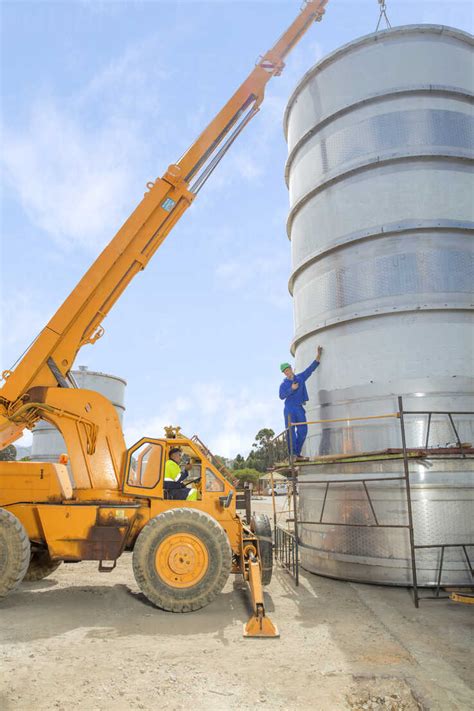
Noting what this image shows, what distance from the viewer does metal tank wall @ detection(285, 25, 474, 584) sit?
7730 millimetres

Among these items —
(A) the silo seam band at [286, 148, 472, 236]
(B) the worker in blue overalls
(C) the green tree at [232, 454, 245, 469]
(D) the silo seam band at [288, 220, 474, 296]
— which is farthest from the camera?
(C) the green tree at [232, 454, 245, 469]

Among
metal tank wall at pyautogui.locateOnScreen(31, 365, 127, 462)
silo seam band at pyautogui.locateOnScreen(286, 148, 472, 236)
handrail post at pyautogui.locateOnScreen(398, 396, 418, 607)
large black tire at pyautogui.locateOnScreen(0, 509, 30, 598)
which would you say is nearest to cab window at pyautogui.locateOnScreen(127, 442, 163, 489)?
large black tire at pyautogui.locateOnScreen(0, 509, 30, 598)

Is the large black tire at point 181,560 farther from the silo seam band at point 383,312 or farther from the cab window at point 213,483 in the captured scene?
the silo seam band at point 383,312

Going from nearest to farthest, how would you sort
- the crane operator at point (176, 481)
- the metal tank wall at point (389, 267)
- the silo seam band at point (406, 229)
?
the crane operator at point (176, 481)
the metal tank wall at point (389, 267)
the silo seam band at point (406, 229)

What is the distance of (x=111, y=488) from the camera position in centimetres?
730

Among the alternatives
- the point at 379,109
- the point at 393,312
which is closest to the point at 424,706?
the point at 393,312

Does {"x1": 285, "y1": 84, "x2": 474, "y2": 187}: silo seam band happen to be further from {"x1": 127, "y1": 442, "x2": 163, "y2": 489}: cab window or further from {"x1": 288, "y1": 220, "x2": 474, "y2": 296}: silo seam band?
{"x1": 127, "y1": 442, "x2": 163, "y2": 489}: cab window

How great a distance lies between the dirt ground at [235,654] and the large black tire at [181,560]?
9.3 inches

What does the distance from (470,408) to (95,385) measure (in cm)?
1430

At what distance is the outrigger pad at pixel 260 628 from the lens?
5.48m

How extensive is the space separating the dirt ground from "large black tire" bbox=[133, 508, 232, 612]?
24 cm

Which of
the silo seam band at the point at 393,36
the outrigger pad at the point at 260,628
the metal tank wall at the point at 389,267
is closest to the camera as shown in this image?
the outrigger pad at the point at 260,628

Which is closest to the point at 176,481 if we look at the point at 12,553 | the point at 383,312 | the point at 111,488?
the point at 111,488

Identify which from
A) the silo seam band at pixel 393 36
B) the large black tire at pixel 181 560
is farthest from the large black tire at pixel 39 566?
the silo seam band at pixel 393 36
